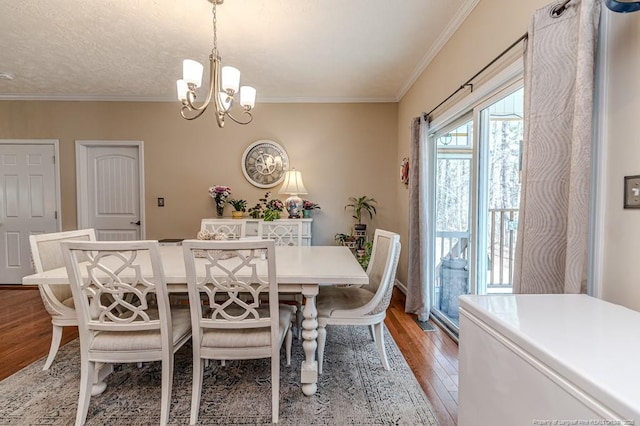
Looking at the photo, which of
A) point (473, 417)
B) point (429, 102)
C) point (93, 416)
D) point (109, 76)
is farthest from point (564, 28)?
point (109, 76)

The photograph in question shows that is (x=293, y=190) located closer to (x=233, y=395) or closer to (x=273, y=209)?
(x=273, y=209)

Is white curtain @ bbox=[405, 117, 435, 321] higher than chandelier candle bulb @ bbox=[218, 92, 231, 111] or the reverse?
the reverse

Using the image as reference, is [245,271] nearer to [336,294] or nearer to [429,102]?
[336,294]

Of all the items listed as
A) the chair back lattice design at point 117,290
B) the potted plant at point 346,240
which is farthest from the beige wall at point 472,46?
the chair back lattice design at point 117,290

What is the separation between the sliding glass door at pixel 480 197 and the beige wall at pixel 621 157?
674 millimetres

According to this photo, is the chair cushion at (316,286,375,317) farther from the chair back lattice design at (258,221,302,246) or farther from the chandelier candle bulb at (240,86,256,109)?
the chandelier candle bulb at (240,86,256,109)

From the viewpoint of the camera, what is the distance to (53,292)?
1975 millimetres

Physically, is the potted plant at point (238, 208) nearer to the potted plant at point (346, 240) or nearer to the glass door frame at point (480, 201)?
the potted plant at point (346, 240)

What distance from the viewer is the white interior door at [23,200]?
3975mm

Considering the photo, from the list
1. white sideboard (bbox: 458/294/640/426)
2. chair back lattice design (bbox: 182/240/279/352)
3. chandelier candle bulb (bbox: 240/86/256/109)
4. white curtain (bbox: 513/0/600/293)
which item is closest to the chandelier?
chandelier candle bulb (bbox: 240/86/256/109)

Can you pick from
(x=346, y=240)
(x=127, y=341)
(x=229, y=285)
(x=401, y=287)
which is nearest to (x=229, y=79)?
(x=229, y=285)

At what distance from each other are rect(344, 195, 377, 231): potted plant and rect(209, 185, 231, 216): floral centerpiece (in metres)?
1.62

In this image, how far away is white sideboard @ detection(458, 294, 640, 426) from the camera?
21.7 inches

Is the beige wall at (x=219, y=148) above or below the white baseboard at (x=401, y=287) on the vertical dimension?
above
